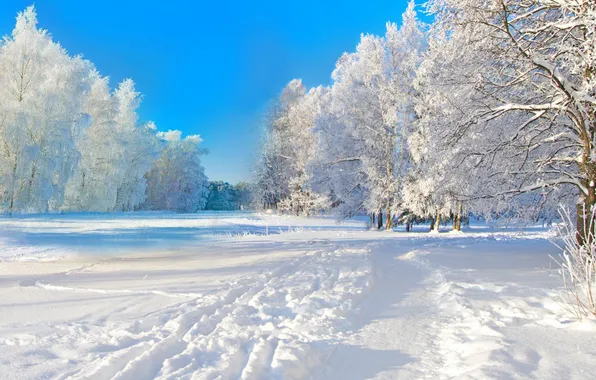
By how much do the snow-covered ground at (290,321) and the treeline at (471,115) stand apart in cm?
193

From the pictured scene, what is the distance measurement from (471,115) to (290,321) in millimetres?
5201

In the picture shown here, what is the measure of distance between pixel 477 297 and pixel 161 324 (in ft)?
12.2

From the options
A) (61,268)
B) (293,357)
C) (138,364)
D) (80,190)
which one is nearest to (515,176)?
(293,357)

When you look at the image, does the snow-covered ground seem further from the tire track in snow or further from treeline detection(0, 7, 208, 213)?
treeline detection(0, 7, 208, 213)

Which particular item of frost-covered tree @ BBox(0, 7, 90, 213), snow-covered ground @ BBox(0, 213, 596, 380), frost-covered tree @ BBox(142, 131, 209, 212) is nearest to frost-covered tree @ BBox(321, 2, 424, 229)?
snow-covered ground @ BBox(0, 213, 596, 380)

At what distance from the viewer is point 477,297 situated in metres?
5.16

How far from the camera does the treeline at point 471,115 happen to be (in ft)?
21.1

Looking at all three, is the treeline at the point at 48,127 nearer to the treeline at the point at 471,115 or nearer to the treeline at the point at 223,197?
the treeline at the point at 471,115

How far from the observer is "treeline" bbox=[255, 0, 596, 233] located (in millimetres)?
6425

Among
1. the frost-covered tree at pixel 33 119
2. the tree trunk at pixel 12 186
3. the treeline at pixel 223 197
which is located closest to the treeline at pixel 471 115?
the frost-covered tree at pixel 33 119

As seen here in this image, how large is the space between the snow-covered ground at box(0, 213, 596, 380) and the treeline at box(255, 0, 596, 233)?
193 centimetres

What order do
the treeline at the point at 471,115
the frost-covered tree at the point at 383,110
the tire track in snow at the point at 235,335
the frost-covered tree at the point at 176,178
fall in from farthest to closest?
the frost-covered tree at the point at 176,178, the frost-covered tree at the point at 383,110, the treeline at the point at 471,115, the tire track in snow at the point at 235,335

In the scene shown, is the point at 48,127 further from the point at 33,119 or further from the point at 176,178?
the point at 176,178

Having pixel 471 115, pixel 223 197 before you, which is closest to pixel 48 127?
pixel 471 115
